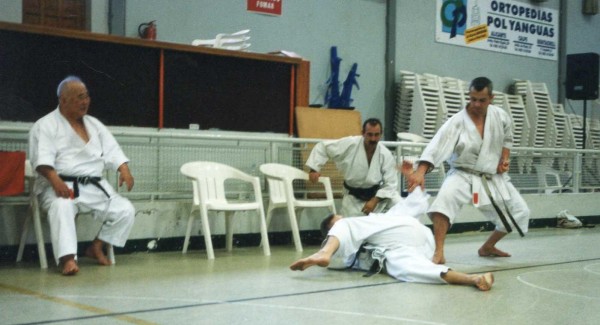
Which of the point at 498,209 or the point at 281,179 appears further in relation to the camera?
the point at 281,179

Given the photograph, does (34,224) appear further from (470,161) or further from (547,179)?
(547,179)

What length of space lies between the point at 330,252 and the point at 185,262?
5.15ft

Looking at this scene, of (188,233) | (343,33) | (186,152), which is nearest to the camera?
(188,233)

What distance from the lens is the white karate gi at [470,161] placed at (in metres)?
5.80

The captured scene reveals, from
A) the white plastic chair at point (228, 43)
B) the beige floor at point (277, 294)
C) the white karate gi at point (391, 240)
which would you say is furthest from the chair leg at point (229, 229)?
the white karate gi at point (391, 240)

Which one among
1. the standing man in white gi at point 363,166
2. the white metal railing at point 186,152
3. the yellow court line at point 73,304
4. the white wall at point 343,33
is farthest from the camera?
the white wall at point 343,33

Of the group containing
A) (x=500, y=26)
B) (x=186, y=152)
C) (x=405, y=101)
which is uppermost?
(x=500, y=26)

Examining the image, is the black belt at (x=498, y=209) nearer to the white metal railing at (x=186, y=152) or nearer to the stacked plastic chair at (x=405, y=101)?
the white metal railing at (x=186, y=152)

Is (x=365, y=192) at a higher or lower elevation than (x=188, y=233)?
higher

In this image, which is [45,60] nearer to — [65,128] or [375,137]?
[65,128]

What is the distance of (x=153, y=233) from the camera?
21.3 ft

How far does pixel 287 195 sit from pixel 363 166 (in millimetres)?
758

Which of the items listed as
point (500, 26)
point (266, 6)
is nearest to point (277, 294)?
point (266, 6)

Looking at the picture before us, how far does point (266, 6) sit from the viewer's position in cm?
983
